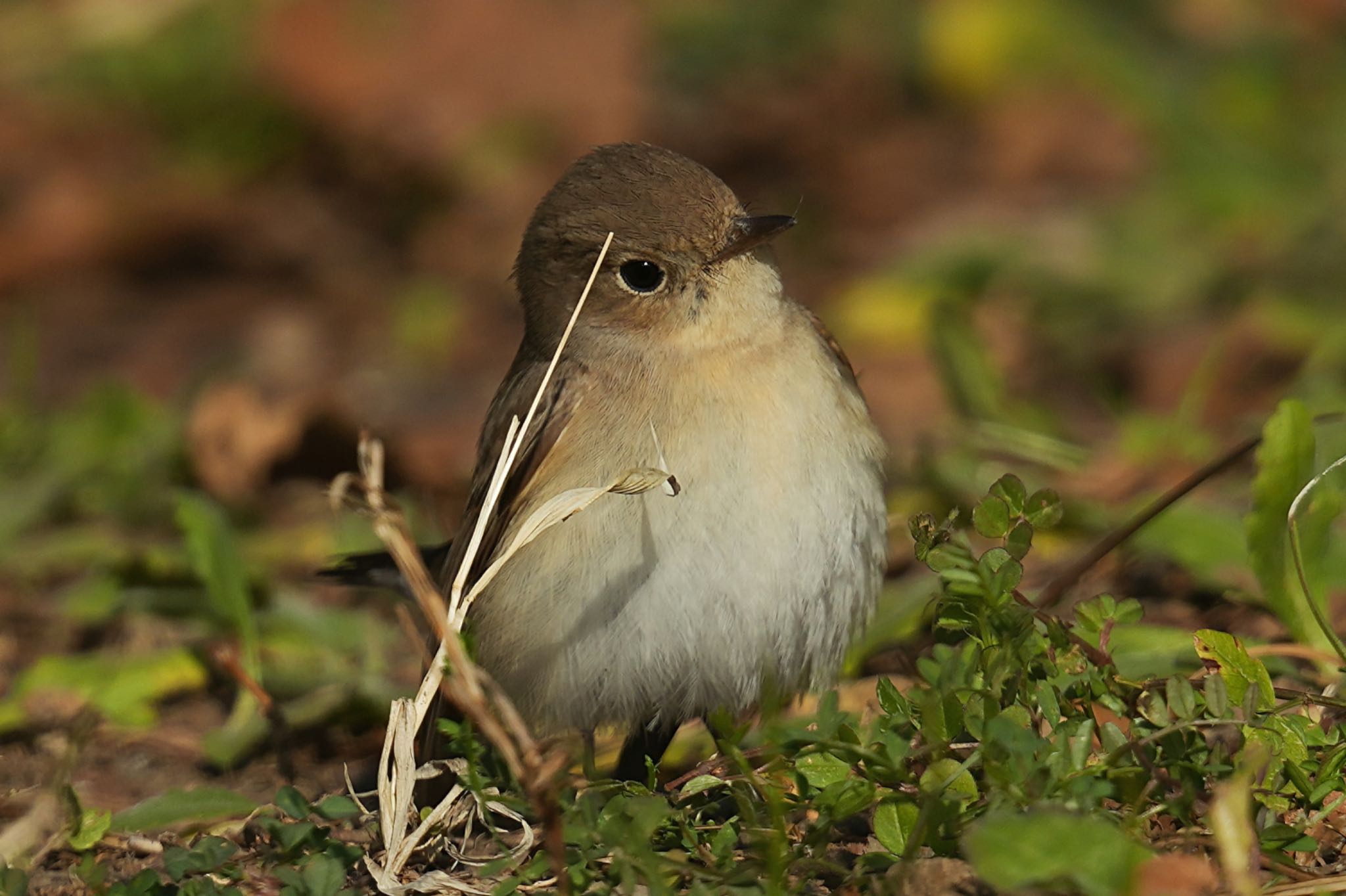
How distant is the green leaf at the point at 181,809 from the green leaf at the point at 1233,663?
2.21 meters

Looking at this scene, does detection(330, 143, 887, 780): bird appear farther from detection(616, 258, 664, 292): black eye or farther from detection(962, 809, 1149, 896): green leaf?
detection(962, 809, 1149, 896): green leaf

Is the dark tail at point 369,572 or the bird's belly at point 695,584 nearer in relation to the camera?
the bird's belly at point 695,584

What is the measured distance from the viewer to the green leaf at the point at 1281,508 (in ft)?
12.7

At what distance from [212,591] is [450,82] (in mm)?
Result: 6961

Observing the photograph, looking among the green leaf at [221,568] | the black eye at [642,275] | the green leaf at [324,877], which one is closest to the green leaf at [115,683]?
the green leaf at [221,568]

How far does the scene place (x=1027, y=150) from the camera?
10.7 meters

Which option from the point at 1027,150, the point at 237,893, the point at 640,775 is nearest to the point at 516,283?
the point at 640,775

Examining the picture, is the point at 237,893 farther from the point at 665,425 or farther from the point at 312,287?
the point at 312,287

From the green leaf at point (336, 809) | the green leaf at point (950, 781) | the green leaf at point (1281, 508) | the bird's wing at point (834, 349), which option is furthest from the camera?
the bird's wing at point (834, 349)

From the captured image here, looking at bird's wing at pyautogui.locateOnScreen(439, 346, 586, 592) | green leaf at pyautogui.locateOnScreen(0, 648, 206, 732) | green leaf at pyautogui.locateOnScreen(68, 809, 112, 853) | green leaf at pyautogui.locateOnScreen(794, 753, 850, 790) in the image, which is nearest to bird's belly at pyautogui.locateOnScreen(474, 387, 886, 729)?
bird's wing at pyautogui.locateOnScreen(439, 346, 586, 592)

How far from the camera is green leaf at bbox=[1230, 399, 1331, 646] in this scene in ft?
12.7

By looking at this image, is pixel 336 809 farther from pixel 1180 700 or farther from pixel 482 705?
pixel 1180 700

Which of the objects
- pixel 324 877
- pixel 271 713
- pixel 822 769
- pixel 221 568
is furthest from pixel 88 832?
pixel 822 769

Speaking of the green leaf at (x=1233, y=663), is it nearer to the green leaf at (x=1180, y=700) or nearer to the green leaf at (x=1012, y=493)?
the green leaf at (x=1180, y=700)
